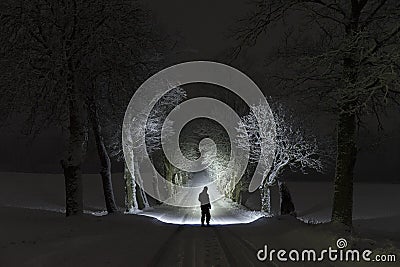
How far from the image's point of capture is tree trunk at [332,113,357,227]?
49.2 feet

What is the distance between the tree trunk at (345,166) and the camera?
49.2 feet

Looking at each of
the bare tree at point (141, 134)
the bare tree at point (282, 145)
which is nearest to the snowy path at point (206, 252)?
the bare tree at point (141, 134)

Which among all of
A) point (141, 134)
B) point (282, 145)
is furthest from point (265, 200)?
point (141, 134)

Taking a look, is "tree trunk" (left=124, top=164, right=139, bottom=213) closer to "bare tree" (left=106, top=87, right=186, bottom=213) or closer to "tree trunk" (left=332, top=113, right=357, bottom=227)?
"bare tree" (left=106, top=87, right=186, bottom=213)

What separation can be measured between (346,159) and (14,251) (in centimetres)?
1041

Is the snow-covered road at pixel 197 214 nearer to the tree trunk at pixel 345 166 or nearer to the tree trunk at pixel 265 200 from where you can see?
the tree trunk at pixel 265 200

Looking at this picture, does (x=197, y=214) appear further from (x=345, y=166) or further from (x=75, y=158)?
(x=345, y=166)

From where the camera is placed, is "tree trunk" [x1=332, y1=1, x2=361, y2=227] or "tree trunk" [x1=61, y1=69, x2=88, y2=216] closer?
"tree trunk" [x1=332, y1=1, x2=361, y2=227]

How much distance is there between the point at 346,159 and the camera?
15.0 meters

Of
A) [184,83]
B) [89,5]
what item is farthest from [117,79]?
[184,83]

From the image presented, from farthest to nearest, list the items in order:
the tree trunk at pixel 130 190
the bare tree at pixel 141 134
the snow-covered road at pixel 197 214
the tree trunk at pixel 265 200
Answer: the tree trunk at pixel 265 200 < the tree trunk at pixel 130 190 < the bare tree at pixel 141 134 < the snow-covered road at pixel 197 214

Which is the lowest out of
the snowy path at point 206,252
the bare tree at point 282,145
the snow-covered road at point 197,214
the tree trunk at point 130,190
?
the snow-covered road at point 197,214

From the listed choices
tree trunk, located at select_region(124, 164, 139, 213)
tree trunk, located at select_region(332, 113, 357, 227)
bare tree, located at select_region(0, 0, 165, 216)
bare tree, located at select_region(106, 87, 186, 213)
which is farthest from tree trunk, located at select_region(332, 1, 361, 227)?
tree trunk, located at select_region(124, 164, 139, 213)

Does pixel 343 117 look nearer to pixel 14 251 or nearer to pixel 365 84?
pixel 365 84
